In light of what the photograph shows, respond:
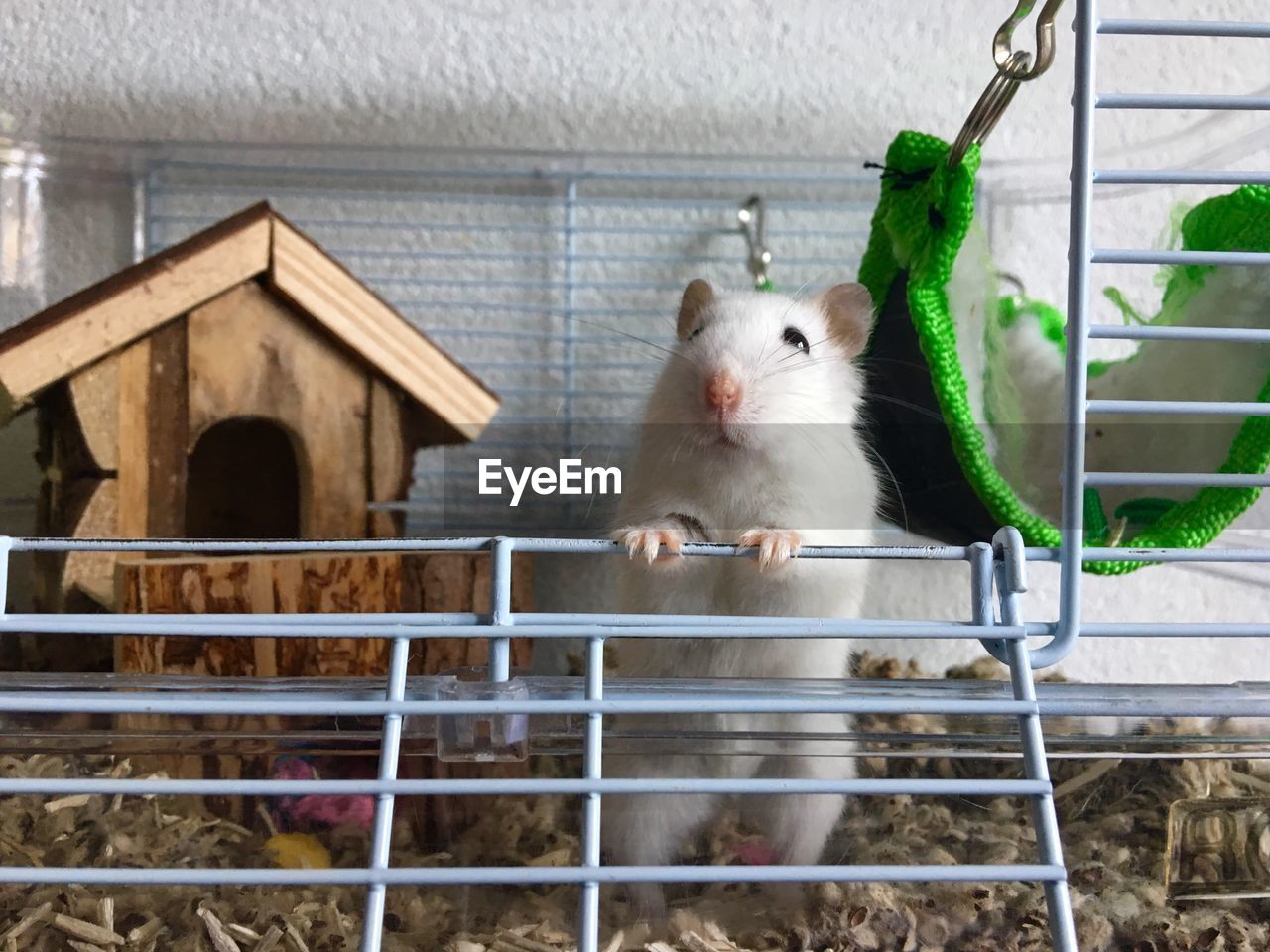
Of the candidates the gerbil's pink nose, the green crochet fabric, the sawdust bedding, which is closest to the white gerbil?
the gerbil's pink nose

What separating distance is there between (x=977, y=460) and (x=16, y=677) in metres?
0.95

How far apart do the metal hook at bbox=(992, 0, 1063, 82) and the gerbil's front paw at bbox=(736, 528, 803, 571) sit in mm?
479

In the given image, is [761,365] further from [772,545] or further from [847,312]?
[772,545]

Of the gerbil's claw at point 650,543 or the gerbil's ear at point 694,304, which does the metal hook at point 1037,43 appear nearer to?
the gerbil's ear at point 694,304

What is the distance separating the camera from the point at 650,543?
2.86ft

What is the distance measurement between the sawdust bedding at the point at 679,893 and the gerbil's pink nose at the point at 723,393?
1.25 feet

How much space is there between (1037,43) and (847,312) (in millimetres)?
375

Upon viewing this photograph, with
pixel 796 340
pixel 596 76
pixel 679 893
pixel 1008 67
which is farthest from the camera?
pixel 596 76

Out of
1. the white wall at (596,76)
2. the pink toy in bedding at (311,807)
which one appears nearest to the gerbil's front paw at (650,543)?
the pink toy in bedding at (311,807)

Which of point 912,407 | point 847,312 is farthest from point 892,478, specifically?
point 847,312

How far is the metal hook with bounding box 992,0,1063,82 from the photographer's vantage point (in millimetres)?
905

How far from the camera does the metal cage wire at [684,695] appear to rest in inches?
23.1

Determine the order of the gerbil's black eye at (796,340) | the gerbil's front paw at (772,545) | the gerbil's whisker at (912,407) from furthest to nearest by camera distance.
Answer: the gerbil's whisker at (912,407), the gerbil's black eye at (796,340), the gerbil's front paw at (772,545)

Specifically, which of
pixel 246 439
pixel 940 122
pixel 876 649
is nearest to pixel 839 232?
pixel 940 122
